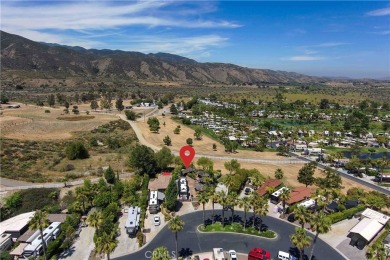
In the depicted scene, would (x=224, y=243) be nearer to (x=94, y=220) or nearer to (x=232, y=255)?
(x=232, y=255)

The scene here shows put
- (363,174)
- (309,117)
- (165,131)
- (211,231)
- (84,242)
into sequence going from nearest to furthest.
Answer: (84,242) → (211,231) → (363,174) → (165,131) → (309,117)

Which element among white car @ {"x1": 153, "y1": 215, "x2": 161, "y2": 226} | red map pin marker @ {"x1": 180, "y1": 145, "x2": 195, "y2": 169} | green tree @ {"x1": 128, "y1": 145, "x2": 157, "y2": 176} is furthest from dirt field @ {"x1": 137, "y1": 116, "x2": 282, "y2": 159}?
white car @ {"x1": 153, "y1": 215, "x2": 161, "y2": 226}

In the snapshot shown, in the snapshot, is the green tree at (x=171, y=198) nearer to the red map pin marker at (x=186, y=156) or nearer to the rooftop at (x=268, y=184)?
the rooftop at (x=268, y=184)

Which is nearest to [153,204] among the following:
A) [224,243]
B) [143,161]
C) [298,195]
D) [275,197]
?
[224,243]

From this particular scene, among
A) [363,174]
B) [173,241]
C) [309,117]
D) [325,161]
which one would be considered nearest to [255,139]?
[325,161]

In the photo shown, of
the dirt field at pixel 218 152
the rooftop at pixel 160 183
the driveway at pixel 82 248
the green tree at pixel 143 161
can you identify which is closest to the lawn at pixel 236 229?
the rooftop at pixel 160 183

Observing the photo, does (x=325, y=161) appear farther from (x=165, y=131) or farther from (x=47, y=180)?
(x=47, y=180)
